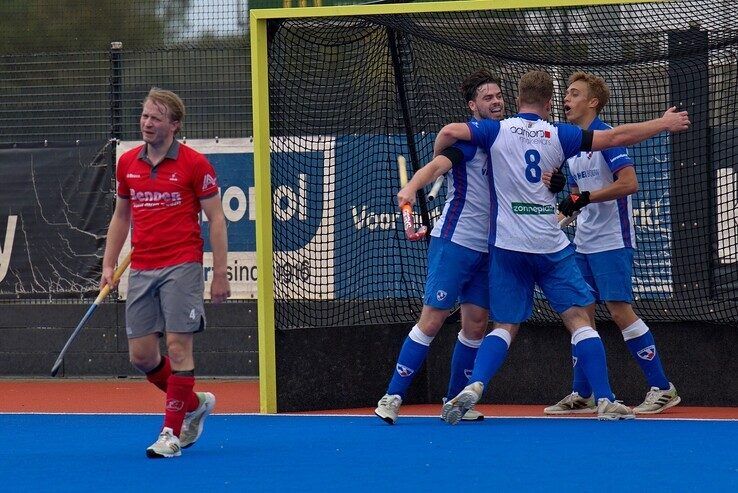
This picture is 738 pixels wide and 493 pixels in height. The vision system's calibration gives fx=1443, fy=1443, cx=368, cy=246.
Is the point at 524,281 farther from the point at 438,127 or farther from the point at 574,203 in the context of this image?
the point at 438,127

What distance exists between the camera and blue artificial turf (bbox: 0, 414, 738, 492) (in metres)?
5.59

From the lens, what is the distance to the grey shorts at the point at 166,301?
21.8ft

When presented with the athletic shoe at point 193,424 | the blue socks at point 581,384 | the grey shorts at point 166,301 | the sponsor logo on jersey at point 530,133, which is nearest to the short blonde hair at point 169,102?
the grey shorts at point 166,301

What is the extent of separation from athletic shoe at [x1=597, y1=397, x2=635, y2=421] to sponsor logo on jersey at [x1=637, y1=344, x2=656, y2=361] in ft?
1.73

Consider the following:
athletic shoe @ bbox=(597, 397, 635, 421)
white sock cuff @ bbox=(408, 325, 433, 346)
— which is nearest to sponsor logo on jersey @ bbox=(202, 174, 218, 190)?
white sock cuff @ bbox=(408, 325, 433, 346)

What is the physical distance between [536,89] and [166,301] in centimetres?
242

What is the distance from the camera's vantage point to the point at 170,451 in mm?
6559

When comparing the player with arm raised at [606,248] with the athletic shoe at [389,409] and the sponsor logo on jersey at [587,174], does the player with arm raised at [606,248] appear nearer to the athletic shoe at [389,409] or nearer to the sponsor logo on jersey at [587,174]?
the sponsor logo on jersey at [587,174]

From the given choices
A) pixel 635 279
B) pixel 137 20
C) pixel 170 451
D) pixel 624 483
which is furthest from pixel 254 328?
pixel 137 20

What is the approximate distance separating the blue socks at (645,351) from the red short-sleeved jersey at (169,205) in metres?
2.78

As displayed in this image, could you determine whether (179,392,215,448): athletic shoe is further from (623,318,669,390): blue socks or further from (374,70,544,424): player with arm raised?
(623,318,669,390): blue socks

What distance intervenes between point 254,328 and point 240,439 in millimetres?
4508

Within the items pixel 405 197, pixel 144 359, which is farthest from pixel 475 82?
pixel 144 359

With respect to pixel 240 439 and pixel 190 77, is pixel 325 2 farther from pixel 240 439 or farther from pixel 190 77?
pixel 240 439
